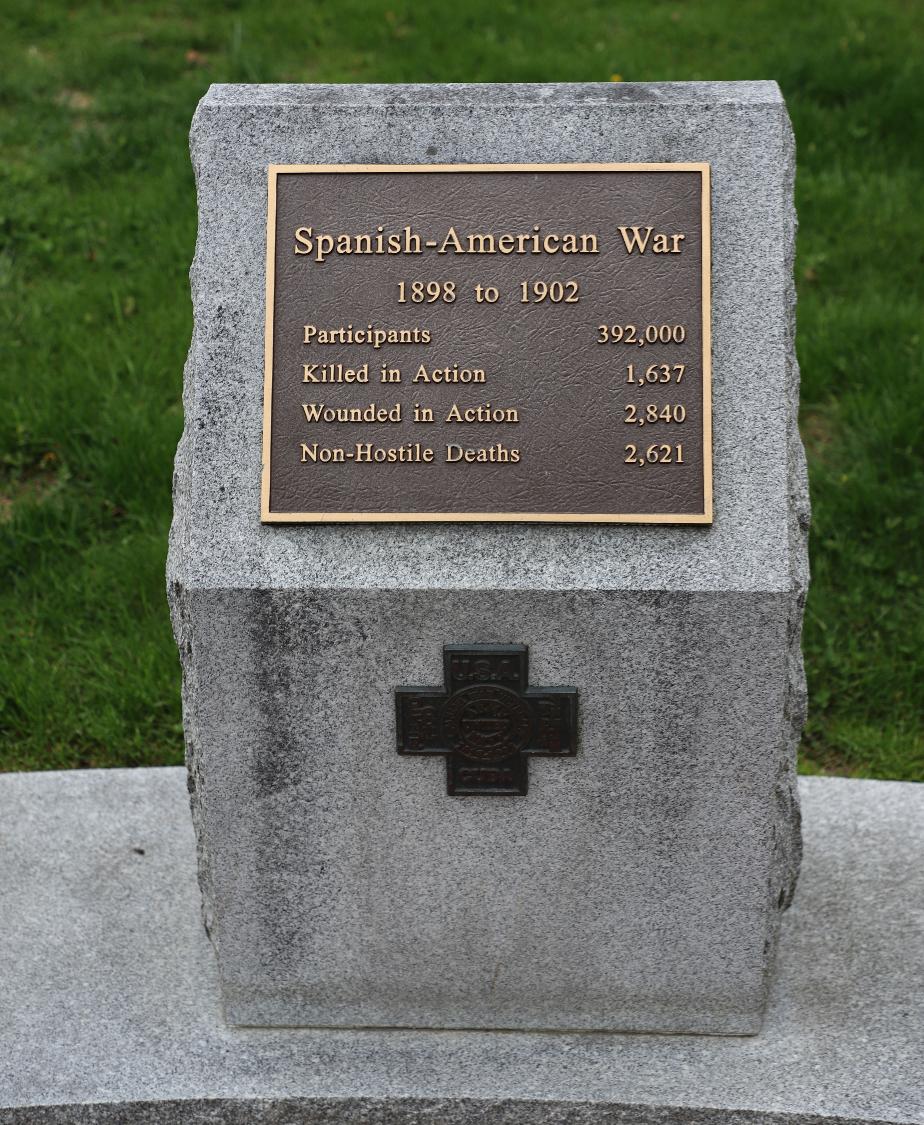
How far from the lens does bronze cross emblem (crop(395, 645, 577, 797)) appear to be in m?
2.66

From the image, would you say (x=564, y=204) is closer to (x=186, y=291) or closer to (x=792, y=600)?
(x=792, y=600)

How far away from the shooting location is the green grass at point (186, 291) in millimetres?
4238

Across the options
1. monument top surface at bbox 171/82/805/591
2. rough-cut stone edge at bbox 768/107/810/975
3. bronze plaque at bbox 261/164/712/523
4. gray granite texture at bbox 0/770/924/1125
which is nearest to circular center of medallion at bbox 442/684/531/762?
monument top surface at bbox 171/82/805/591

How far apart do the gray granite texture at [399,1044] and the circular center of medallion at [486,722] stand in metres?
0.66

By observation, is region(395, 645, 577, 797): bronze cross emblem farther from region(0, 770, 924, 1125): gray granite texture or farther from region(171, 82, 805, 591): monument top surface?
region(0, 770, 924, 1125): gray granite texture

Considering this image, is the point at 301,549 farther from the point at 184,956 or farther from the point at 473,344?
the point at 184,956

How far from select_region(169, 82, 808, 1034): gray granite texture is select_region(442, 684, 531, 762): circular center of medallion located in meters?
0.07

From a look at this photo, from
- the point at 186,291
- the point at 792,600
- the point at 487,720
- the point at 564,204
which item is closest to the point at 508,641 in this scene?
the point at 487,720

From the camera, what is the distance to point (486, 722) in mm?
2705

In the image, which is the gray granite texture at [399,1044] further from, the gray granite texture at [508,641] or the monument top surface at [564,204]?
the monument top surface at [564,204]

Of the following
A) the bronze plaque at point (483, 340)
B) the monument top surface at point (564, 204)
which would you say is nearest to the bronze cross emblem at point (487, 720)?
the monument top surface at point (564, 204)

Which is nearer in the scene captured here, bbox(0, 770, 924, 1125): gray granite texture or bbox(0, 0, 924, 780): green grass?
bbox(0, 770, 924, 1125): gray granite texture

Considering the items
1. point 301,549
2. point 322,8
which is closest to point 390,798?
point 301,549

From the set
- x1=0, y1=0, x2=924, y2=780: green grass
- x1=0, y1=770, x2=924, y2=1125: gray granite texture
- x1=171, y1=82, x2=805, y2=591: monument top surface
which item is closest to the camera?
x1=171, y1=82, x2=805, y2=591: monument top surface
